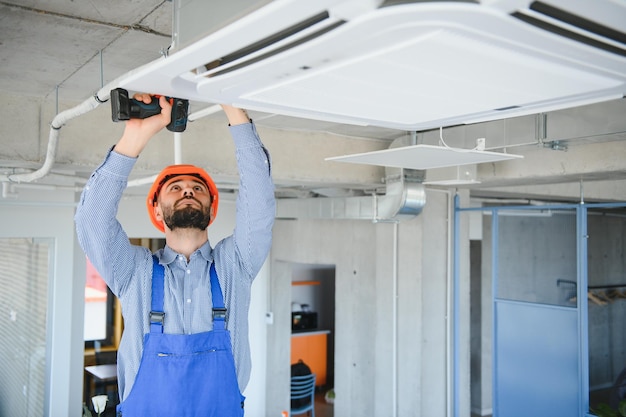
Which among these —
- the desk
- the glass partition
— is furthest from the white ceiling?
the desk

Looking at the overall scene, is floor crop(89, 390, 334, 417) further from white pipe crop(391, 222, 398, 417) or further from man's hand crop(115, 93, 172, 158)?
man's hand crop(115, 93, 172, 158)

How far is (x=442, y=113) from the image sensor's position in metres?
1.26

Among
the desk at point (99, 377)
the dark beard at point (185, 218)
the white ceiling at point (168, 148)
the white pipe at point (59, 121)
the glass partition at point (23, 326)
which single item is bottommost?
the desk at point (99, 377)

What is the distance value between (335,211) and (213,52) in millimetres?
4946

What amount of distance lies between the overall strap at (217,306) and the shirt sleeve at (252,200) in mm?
146

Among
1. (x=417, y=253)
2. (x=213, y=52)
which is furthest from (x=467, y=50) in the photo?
(x=417, y=253)

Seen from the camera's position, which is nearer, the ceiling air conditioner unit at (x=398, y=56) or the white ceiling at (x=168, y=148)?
the ceiling air conditioner unit at (x=398, y=56)

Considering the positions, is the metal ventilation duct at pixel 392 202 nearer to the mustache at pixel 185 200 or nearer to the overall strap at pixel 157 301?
the mustache at pixel 185 200

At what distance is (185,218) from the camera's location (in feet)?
5.99

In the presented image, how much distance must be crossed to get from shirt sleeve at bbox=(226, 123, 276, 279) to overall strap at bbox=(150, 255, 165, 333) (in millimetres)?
259

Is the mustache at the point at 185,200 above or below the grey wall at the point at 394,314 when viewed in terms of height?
above

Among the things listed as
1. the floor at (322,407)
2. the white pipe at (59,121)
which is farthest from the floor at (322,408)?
the white pipe at (59,121)

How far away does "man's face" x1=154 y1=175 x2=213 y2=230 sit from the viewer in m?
1.83

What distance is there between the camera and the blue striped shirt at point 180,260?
159cm
